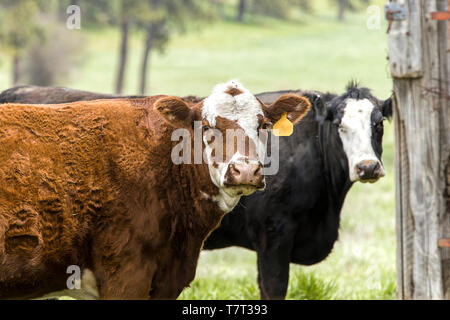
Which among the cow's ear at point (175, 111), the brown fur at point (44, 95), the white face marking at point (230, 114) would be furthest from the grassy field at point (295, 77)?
the cow's ear at point (175, 111)

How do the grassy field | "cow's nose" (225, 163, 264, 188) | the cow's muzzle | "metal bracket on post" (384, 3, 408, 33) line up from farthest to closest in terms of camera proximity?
the grassy field → the cow's muzzle → "metal bracket on post" (384, 3, 408, 33) → "cow's nose" (225, 163, 264, 188)

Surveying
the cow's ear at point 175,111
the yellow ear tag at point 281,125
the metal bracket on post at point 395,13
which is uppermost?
the metal bracket on post at point 395,13

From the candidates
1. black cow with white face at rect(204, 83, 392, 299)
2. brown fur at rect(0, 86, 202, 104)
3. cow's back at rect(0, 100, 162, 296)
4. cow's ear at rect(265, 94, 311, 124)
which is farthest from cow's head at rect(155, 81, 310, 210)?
brown fur at rect(0, 86, 202, 104)

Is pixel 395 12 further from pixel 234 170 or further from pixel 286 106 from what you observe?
pixel 234 170

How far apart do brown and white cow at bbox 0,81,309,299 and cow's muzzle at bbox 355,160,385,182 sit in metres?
1.21

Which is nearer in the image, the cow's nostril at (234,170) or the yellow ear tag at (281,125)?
the cow's nostril at (234,170)

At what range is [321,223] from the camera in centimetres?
645

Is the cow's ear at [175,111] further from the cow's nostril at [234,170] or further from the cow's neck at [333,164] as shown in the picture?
the cow's neck at [333,164]

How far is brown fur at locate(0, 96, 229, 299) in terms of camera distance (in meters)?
4.25

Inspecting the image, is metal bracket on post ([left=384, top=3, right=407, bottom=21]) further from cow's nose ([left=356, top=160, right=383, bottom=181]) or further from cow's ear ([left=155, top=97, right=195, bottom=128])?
cow's nose ([left=356, top=160, right=383, bottom=181])

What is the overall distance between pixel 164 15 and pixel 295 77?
30.5 feet

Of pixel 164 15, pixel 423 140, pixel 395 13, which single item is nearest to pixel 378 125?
pixel 423 140

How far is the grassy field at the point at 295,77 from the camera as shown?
26.7ft
